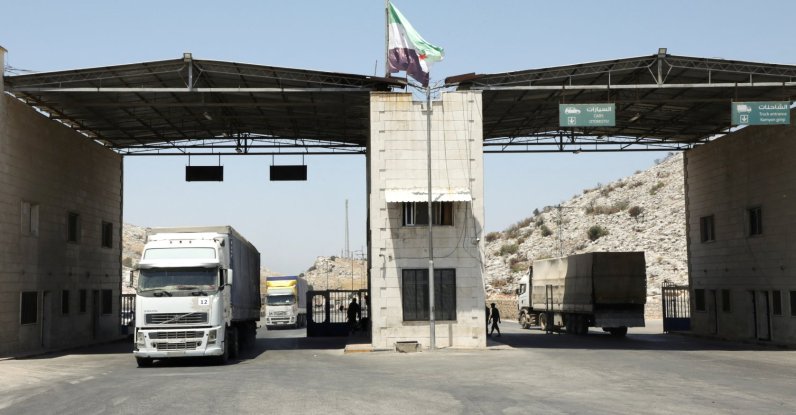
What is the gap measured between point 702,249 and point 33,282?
32095 mm

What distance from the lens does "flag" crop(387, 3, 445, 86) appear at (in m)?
32.2

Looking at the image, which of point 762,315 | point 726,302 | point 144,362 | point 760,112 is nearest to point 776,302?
point 762,315

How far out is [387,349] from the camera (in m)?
31.6

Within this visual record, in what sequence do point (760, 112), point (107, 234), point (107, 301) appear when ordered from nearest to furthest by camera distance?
point (760, 112)
point (107, 301)
point (107, 234)

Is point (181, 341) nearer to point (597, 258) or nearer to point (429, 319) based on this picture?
point (429, 319)

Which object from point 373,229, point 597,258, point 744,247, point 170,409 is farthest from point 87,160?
point 744,247

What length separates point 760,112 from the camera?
3073 cm

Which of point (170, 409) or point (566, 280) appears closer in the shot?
point (170, 409)

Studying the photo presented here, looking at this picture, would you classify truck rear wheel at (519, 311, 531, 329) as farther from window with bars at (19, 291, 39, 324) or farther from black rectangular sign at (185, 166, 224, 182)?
window with bars at (19, 291, 39, 324)

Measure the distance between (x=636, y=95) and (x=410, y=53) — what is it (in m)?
9.78

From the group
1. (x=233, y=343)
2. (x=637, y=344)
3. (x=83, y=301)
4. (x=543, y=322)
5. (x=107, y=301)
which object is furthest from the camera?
(x=543, y=322)

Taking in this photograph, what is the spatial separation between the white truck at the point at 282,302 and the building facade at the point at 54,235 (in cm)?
1539

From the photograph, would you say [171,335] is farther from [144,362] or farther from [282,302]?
[282,302]

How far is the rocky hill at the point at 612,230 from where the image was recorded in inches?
3428
